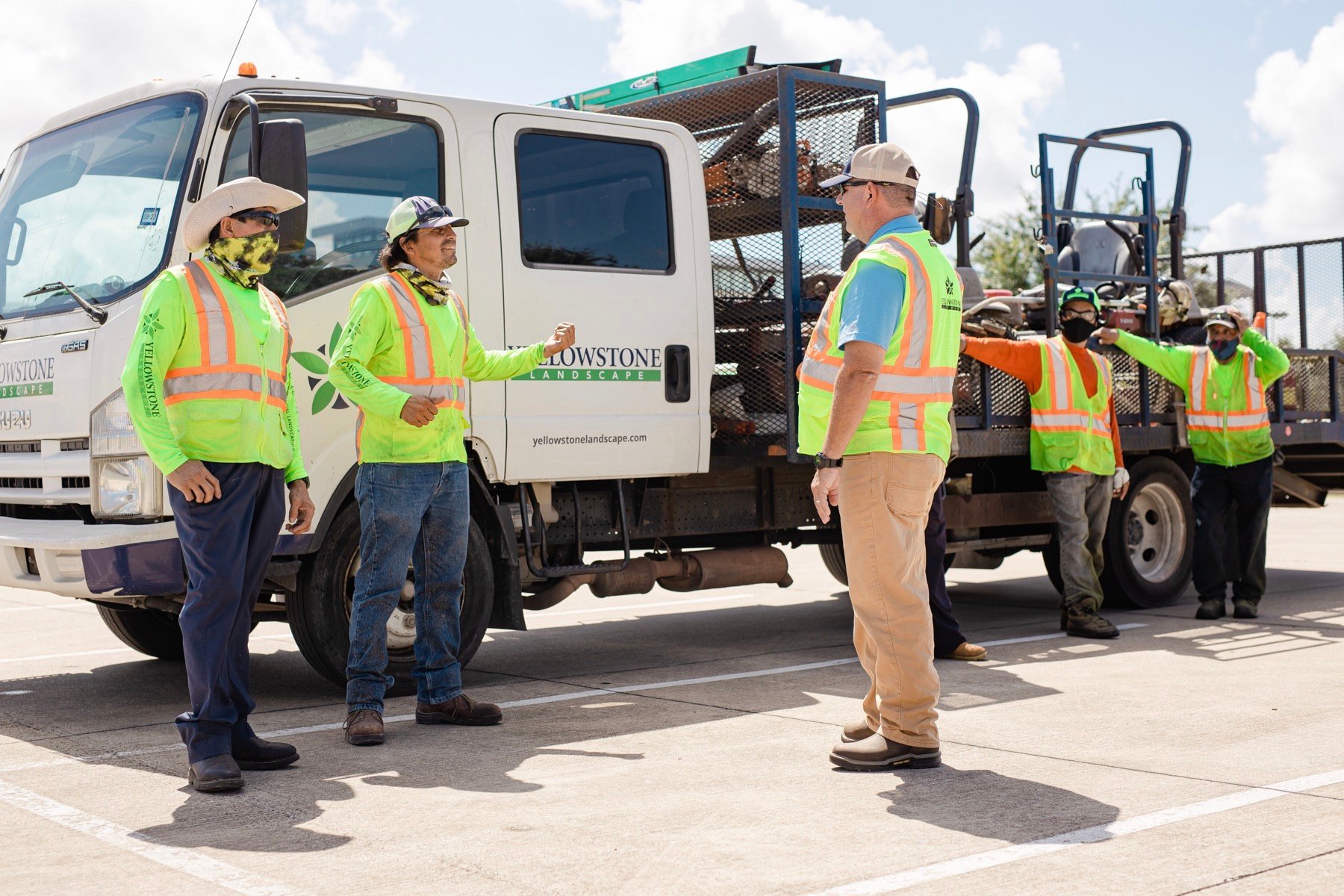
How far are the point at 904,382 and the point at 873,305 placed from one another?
31 cm

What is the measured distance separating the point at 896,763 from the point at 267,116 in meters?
3.55

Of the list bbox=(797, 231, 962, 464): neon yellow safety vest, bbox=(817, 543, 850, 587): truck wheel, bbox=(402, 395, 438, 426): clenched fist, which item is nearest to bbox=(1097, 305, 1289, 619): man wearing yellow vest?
bbox=(817, 543, 850, 587): truck wheel

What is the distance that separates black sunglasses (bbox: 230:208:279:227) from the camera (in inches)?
202

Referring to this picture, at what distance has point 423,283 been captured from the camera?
5750 millimetres

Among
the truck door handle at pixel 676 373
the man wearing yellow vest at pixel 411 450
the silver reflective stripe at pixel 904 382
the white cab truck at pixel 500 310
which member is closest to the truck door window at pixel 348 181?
the white cab truck at pixel 500 310

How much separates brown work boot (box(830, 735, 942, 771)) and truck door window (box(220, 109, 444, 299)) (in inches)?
113

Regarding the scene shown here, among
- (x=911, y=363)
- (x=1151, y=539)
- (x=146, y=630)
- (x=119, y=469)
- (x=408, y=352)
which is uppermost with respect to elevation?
(x=408, y=352)

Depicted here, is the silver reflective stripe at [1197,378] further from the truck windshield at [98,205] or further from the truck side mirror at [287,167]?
the truck windshield at [98,205]

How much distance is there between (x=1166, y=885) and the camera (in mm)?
3699

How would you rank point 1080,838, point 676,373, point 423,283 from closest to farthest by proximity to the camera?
point 1080,838
point 423,283
point 676,373

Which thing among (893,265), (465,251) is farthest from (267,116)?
(893,265)

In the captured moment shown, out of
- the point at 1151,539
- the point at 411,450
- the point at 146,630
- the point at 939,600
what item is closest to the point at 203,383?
the point at 411,450

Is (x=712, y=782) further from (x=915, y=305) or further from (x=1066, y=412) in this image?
(x=1066, y=412)

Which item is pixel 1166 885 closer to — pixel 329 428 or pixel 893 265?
pixel 893 265
